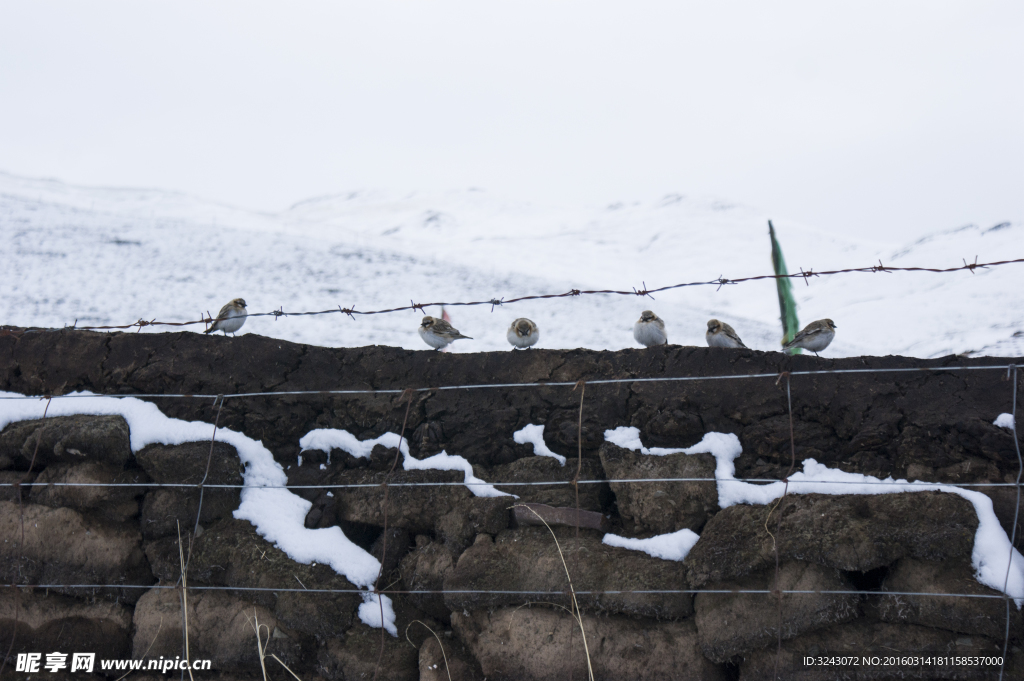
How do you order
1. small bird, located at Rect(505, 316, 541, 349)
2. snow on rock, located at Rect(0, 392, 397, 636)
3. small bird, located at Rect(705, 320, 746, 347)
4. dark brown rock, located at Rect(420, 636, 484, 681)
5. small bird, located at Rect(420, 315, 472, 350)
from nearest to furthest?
dark brown rock, located at Rect(420, 636, 484, 681), snow on rock, located at Rect(0, 392, 397, 636), small bird, located at Rect(505, 316, 541, 349), small bird, located at Rect(705, 320, 746, 347), small bird, located at Rect(420, 315, 472, 350)

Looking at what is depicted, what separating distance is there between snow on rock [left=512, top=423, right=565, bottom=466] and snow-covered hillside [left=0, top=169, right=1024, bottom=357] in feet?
23.3

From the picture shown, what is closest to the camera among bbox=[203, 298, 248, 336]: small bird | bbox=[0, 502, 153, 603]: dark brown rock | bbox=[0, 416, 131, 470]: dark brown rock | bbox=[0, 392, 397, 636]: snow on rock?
bbox=[0, 392, 397, 636]: snow on rock

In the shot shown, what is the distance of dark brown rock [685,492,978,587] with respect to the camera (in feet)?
9.99

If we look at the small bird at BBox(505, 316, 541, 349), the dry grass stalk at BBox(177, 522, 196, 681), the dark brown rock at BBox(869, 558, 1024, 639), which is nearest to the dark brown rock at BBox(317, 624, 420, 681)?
the dry grass stalk at BBox(177, 522, 196, 681)

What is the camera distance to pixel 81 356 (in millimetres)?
4410

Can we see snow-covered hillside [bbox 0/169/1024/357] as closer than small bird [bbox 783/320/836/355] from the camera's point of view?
No

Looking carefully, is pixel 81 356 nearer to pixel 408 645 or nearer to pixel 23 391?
pixel 23 391

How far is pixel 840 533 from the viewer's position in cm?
313

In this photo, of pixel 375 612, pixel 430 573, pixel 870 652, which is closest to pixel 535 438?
pixel 430 573

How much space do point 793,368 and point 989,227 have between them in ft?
66.3

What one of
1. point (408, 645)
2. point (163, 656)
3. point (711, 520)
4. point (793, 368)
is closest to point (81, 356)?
point (163, 656)

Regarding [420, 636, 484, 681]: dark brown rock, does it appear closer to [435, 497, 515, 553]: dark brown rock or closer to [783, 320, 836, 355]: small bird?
[435, 497, 515, 553]: dark brown rock

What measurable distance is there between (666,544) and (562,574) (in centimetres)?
54

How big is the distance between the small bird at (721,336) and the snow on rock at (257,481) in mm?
3366
